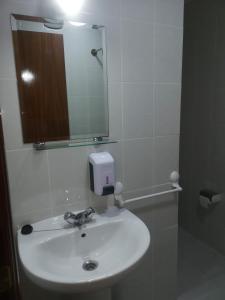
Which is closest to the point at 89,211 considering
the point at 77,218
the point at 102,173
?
the point at 77,218

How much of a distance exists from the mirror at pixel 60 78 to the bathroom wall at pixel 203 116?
1366 millimetres

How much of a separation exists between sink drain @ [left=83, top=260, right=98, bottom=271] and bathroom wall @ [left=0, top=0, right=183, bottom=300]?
27 centimetres

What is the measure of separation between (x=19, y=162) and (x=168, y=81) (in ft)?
3.02

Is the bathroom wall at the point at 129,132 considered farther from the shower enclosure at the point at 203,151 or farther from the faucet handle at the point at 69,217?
the shower enclosure at the point at 203,151

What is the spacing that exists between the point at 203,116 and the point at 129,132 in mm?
1283

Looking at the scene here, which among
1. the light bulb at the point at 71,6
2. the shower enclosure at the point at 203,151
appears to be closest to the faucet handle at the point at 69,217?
the light bulb at the point at 71,6

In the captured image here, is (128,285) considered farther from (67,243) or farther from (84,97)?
(84,97)

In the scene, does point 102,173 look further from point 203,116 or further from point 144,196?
point 203,116

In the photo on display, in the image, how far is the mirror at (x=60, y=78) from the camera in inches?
39.7

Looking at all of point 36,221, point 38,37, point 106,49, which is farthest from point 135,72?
point 36,221

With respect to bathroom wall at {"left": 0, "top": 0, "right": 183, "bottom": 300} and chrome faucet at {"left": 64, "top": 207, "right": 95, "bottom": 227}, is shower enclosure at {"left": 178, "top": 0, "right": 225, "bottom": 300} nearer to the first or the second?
bathroom wall at {"left": 0, "top": 0, "right": 183, "bottom": 300}

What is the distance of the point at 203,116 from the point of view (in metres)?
2.26

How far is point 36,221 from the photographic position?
1128mm

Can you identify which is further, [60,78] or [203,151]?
[203,151]
